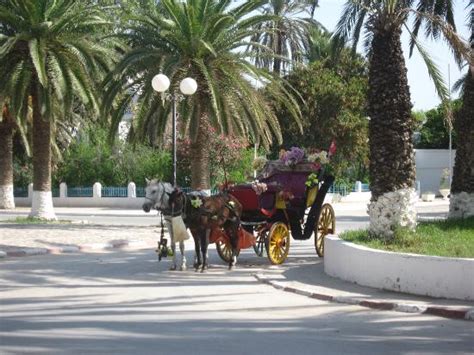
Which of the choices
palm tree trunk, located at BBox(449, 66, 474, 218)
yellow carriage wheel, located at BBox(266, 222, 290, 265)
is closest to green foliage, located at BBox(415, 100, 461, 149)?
palm tree trunk, located at BBox(449, 66, 474, 218)

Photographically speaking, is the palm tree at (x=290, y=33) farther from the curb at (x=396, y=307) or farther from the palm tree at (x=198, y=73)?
the curb at (x=396, y=307)

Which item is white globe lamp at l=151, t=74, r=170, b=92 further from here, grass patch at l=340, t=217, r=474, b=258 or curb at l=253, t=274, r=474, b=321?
curb at l=253, t=274, r=474, b=321

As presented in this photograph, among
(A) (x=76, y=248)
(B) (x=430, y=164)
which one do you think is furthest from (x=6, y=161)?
(B) (x=430, y=164)

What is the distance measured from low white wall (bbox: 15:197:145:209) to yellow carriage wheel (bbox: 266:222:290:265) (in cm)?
2662

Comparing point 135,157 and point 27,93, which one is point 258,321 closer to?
point 27,93

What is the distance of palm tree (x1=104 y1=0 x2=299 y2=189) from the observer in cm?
2311

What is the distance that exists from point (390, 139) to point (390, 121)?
1.06ft

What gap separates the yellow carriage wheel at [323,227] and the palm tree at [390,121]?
2989mm

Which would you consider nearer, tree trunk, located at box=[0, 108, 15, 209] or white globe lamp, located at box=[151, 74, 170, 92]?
white globe lamp, located at box=[151, 74, 170, 92]

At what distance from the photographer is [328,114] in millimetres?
44750

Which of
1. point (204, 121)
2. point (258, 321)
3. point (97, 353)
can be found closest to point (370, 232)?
point (258, 321)

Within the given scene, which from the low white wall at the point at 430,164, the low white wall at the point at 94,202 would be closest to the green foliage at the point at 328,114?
the low white wall at the point at 94,202

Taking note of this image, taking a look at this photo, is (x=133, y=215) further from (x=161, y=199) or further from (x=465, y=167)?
(x=161, y=199)

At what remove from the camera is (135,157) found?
1709 inches
